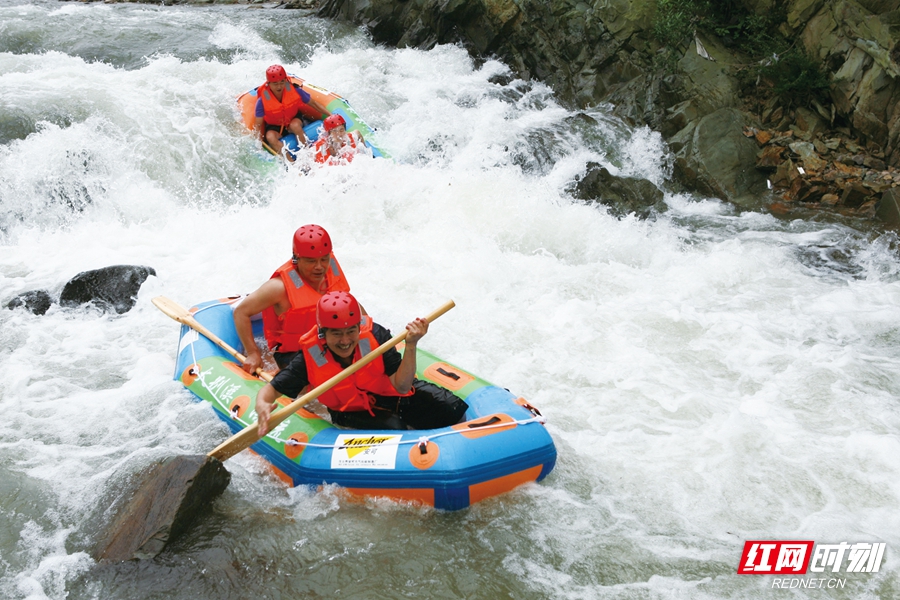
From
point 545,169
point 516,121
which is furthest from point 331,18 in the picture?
point 545,169

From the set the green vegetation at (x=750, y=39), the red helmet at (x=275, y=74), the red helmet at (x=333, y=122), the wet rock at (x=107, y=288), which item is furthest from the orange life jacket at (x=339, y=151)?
the green vegetation at (x=750, y=39)

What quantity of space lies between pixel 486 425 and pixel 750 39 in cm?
697

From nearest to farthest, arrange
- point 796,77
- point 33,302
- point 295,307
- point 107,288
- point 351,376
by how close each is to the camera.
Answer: point 351,376
point 295,307
point 33,302
point 107,288
point 796,77

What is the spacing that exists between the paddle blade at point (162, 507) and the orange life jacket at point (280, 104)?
550 cm

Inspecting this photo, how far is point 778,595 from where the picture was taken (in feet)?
11.0

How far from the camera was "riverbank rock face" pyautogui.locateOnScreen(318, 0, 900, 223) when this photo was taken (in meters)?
7.66

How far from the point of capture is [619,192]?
320 inches

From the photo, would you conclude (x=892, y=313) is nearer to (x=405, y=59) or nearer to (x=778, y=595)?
(x=778, y=595)

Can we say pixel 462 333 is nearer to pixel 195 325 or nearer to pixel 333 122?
pixel 195 325

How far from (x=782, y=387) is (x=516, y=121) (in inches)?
223

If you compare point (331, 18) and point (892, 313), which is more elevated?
point (331, 18)

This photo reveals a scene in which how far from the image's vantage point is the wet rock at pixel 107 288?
605cm

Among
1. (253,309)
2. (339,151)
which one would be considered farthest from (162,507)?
(339,151)

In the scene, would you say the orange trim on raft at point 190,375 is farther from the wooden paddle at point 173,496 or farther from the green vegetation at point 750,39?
the green vegetation at point 750,39
